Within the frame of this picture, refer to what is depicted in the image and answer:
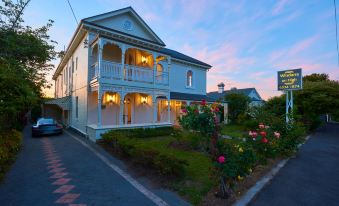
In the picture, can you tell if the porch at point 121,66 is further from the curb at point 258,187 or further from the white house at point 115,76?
the curb at point 258,187

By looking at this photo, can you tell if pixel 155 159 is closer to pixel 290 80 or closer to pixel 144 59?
pixel 144 59

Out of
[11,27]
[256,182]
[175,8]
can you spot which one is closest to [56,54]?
[11,27]

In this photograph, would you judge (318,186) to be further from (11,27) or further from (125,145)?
(11,27)

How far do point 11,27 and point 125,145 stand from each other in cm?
1053

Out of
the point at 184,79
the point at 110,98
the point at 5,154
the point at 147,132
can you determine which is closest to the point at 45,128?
the point at 110,98

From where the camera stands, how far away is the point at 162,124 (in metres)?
14.7

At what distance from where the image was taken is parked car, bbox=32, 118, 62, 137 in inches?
537

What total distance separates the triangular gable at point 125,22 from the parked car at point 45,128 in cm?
805

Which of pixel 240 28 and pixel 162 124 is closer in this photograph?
pixel 162 124

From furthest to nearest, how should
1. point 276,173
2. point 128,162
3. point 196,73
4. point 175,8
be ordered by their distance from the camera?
point 196,73
point 175,8
point 128,162
point 276,173

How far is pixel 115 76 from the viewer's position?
12203 millimetres

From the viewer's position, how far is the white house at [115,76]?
1198 centimetres

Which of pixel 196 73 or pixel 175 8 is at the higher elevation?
pixel 175 8

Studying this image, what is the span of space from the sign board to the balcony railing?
8722 millimetres
